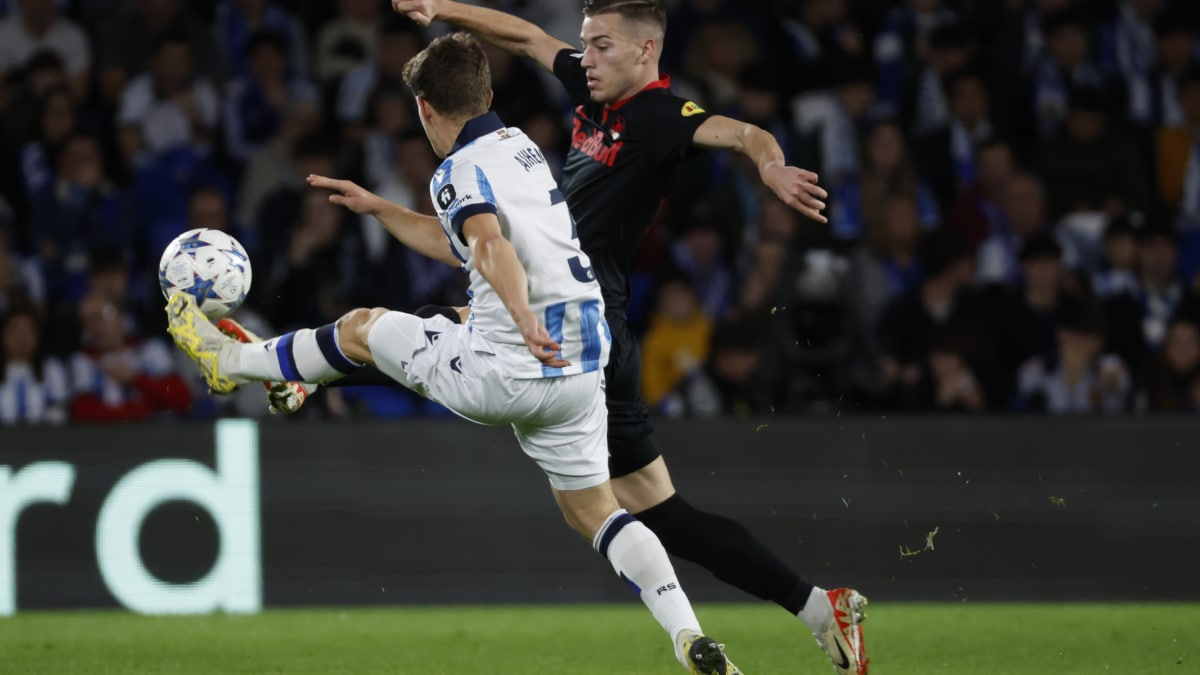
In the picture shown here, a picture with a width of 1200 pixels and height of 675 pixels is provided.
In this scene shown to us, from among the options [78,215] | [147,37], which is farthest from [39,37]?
[78,215]

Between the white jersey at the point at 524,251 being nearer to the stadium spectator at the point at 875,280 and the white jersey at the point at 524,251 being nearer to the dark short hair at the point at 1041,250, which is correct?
the stadium spectator at the point at 875,280

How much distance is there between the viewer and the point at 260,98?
10859 mm

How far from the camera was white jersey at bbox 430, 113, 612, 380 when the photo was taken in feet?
17.1

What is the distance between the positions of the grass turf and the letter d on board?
17 cm

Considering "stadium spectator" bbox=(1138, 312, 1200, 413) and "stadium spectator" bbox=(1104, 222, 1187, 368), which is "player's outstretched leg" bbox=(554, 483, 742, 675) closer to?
"stadium spectator" bbox=(1138, 312, 1200, 413)

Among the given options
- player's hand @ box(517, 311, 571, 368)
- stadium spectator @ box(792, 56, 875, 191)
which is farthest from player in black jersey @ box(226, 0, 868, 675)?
stadium spectator @ box(792, 56, 875, 191)

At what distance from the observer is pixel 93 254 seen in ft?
31.2

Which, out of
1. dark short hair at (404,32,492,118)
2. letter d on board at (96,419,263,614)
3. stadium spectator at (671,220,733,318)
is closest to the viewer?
dark short hair at (404,32,492,118)

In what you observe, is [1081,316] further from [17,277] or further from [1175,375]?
[17,277]

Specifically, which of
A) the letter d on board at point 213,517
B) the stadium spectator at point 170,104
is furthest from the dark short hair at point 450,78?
the stadium spectator at point 170,104

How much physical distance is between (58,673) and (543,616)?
7.91 ft

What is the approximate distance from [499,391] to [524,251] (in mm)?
420

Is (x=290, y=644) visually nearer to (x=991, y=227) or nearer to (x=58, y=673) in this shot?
(x=58, y=673)

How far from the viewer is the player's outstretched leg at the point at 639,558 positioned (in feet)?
17.2
